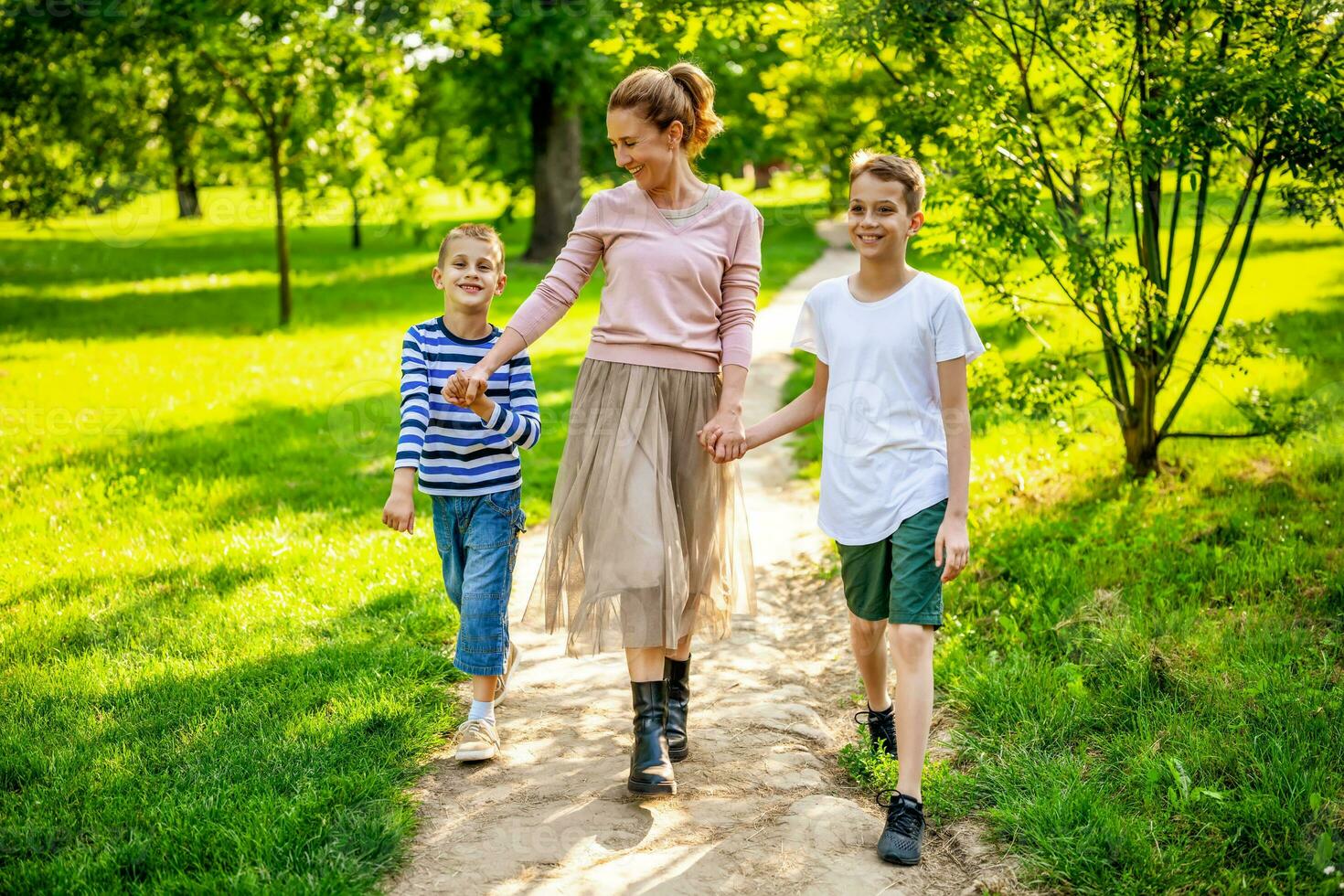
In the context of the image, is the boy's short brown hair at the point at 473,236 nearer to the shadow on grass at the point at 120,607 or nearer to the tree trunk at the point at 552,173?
the shadow on grass at the point at 120,607

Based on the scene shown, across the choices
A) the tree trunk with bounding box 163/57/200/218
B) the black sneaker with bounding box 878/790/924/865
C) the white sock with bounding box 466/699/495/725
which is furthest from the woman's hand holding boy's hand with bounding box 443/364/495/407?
the tree trunk with bounding box 163/57/200/218

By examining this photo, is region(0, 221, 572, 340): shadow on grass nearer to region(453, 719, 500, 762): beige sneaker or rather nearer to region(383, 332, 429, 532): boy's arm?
region(383, 332, 429, 532): boy's arm

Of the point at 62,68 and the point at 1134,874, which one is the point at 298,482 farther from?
the point at 62,68

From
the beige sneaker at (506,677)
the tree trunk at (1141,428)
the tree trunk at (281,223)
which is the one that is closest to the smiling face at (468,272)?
the beige sneaker at (506,677)

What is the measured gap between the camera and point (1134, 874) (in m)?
2.96

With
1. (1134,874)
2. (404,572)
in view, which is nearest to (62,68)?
(404,572)

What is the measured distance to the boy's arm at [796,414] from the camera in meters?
3.54

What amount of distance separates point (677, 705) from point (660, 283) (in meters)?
1.44

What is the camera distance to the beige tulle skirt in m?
3.52

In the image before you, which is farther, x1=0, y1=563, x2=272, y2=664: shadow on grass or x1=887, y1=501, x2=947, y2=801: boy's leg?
x1=0, y1=563, x2=272, y2=664: shadow on grass

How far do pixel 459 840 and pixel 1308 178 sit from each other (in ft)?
14.6

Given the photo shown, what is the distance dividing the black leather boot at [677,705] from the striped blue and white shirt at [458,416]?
831 mm

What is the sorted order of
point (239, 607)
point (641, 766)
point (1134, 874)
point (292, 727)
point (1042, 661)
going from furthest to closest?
point (239, 607) → point (1042, 661) → point (292, 727) → point (641, 766) → point (1134, 874)

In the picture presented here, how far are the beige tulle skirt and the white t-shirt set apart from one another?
0.49m
